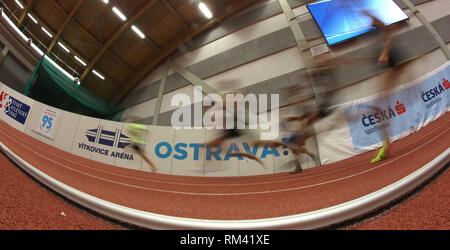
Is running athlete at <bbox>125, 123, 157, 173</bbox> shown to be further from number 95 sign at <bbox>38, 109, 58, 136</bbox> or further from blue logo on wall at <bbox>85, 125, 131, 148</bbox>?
number 95 sign at <bbox>38, 109, 58, 136</bbox>

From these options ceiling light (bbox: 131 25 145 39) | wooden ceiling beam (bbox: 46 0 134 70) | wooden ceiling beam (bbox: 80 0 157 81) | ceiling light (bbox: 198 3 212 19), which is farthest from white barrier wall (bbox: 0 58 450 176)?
ceiling light (bbox: 198 3 212 19)

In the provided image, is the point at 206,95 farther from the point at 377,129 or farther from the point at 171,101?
the point at 377,129

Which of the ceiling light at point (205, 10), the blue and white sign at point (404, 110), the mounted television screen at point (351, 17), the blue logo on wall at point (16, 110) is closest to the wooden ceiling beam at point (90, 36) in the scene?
the blue logo on wall at point (16, 110)

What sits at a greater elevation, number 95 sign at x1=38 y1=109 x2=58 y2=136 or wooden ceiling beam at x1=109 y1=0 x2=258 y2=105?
wooden ceiling beam at x1=109 y1=0 x2=258 y2=105

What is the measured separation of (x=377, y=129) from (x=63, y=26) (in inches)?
435

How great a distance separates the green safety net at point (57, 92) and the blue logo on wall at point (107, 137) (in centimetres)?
322

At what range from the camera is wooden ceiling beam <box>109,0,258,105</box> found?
8.63 metres

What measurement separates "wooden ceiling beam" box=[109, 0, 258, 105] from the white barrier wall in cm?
455

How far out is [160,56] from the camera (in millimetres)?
9398

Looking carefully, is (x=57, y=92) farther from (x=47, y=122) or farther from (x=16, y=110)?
(x=47, y=122)

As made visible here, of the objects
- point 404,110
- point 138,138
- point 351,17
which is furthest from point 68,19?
point 404,110

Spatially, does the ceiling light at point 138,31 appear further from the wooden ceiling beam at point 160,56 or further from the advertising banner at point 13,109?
the advertising banner at point 13,109

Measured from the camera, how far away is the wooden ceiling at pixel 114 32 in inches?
291
